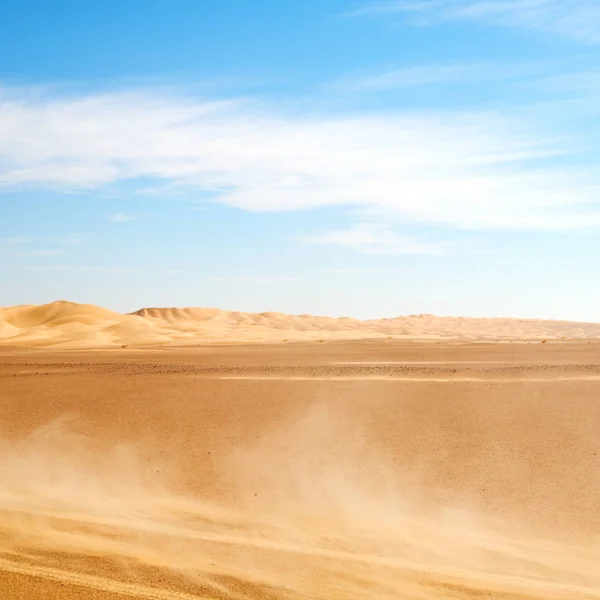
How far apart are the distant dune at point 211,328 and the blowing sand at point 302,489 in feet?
99.4

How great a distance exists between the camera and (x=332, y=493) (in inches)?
403

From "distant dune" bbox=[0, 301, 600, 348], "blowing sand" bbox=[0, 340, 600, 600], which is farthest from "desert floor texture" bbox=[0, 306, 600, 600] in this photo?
"distant dune" bbox=[0, 301, 600, 348]

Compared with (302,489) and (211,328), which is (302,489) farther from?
(211,328)

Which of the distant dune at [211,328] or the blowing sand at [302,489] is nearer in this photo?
the blowing sand at [302,489]

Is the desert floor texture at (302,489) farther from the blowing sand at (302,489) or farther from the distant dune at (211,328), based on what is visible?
the distant dune at (211,328)

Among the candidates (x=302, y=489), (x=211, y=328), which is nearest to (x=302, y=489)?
(x=302, y=489)

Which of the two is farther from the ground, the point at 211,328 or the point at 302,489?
the point at 211,328

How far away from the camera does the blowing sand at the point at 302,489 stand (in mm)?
6801

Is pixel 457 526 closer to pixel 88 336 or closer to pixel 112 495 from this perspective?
pixel 112 495

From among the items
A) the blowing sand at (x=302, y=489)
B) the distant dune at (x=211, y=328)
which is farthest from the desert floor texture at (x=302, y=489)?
the distant dune at (x=211, y=328)

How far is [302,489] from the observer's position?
10.4 meters

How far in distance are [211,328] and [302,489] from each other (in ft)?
238

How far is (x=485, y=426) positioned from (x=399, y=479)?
335 centimetres

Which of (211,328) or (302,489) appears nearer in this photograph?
(302,489)
